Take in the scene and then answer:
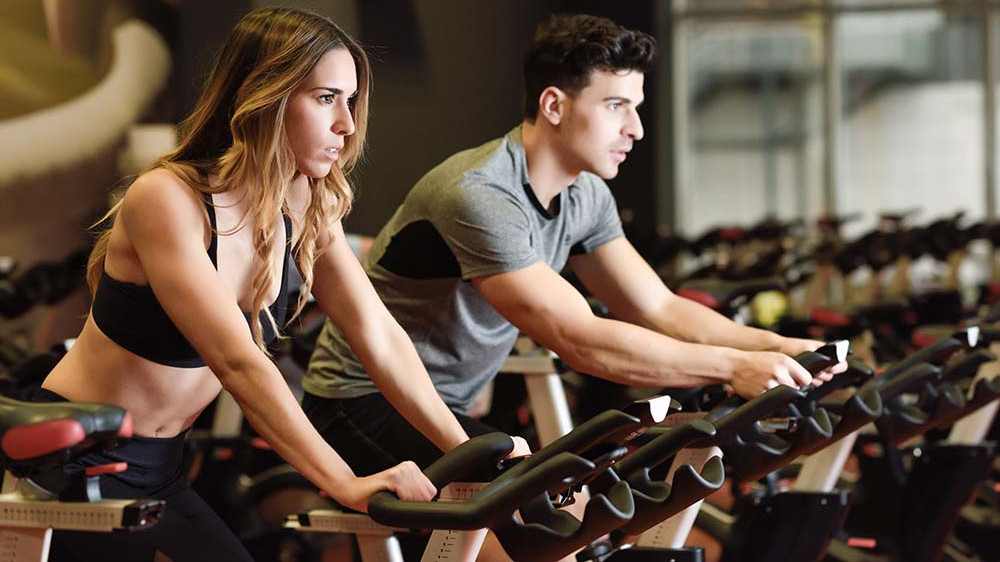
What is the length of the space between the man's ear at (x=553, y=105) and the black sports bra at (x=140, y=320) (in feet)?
3.00

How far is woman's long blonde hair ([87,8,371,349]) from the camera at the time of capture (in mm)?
1981

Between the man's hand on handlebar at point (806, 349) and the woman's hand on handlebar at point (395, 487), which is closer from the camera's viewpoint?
the woman's hand on handlebar at point (395, 487)

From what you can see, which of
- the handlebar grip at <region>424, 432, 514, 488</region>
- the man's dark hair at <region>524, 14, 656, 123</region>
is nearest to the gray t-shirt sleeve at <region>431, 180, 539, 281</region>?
the man's dark hair at <region>524, 14, 656, 123</region>

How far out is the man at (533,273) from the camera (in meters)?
2.51

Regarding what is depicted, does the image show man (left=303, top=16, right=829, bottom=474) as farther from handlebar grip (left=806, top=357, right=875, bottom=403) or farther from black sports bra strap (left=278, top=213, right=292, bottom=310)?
black sports bra strap (left=278, top=213, right=292, bottom=310)

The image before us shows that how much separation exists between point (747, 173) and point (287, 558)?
7.67m

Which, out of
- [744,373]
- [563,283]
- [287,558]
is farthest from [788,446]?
[287,558]

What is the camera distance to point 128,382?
199 cm

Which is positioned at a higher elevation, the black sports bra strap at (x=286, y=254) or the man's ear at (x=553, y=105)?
the man's ear at (x=553, y=105)

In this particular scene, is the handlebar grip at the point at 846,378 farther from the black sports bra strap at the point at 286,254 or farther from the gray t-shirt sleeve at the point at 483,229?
the black sports bra strap at the point at 286,254

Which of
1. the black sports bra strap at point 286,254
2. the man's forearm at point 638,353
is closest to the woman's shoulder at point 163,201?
the black sports bra strap at point 286,254

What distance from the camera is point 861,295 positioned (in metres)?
7.46

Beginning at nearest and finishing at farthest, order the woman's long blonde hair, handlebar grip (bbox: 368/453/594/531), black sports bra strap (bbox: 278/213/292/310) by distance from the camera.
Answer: handlebar grip (bbox: 368/453/594/531)
the woman's long blonde hair
black sports bra strap (bbox: 278/213/292/310)

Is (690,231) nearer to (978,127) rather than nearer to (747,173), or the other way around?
(747,173)
